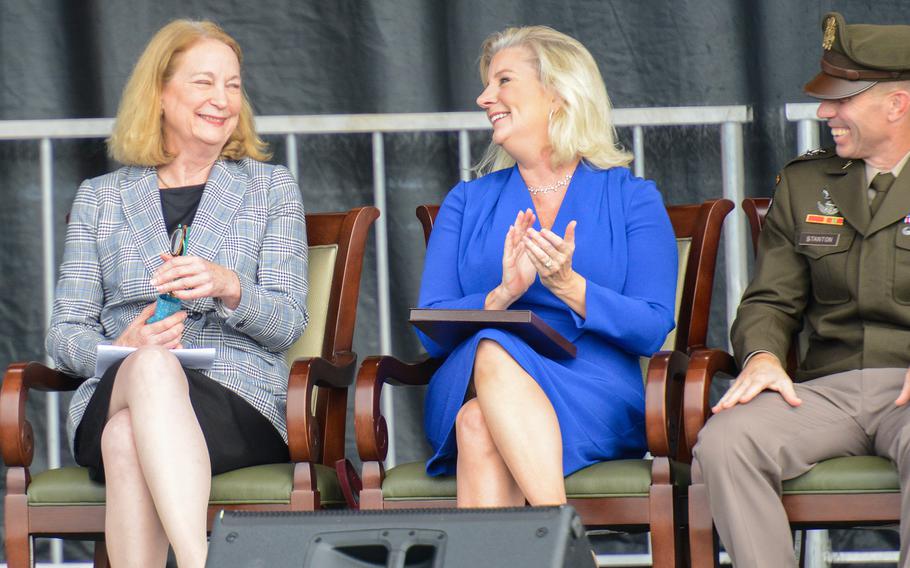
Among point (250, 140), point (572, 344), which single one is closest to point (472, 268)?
point (572, 344)

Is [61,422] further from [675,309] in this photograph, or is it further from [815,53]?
[815,53]

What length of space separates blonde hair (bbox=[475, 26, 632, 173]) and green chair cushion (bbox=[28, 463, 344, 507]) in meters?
0.93

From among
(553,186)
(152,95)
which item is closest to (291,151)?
(152,95)

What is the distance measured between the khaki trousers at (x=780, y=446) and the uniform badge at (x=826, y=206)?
36 centimetres

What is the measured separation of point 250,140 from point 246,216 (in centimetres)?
30

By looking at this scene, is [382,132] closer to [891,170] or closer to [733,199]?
[733,199]

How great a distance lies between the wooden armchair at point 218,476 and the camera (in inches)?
121

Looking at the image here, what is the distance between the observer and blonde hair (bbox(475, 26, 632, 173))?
3.45 m

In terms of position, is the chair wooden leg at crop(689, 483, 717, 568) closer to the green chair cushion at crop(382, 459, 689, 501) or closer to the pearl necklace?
the green chair cushion at crop(382, 459, 689, 501)

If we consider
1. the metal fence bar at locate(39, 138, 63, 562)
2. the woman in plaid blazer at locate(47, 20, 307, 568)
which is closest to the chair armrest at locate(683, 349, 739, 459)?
the woman in plaid blazer at locate(47, 20, 307, 568)

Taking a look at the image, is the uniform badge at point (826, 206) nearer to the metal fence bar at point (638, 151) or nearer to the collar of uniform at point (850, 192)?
the collar of uniform at point (850, 192)

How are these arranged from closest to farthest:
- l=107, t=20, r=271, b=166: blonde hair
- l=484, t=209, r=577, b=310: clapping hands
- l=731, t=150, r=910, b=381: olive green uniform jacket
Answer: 1. l=484, t=209, r=577, b=310: clapping hands
2. l=731, t=150, r=910, b=381: olive green uniform jacket
3. l=107, t=20, r=271, b=166: blonde hair

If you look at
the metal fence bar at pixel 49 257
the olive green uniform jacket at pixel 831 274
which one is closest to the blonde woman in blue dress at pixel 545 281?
the olive green uniform jacket at pixel 831 274

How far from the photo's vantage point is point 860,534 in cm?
404
